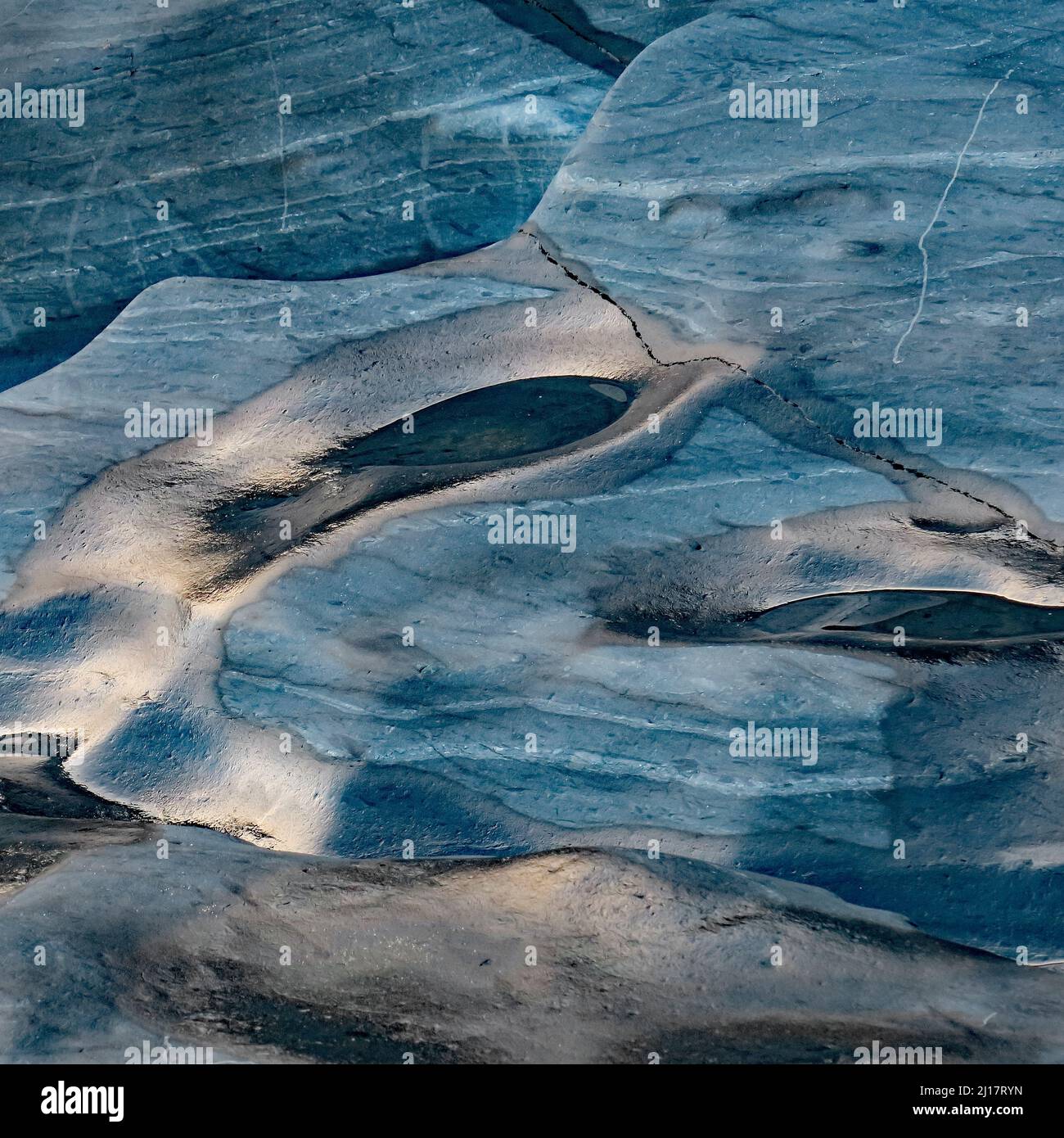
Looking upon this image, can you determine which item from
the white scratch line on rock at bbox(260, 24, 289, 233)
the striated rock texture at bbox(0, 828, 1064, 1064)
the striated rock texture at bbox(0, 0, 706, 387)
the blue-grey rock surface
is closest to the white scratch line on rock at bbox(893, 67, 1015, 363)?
the blue-grey rock surface

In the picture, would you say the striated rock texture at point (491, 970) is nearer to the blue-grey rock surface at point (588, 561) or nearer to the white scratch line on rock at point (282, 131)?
the blue-grey rock surface at point (588, 561)

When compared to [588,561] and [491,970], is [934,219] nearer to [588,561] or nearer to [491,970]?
[588,561]

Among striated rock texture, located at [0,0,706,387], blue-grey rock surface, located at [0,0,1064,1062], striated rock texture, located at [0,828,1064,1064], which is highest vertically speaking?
striated rock texture, located at [0,0,706,387]

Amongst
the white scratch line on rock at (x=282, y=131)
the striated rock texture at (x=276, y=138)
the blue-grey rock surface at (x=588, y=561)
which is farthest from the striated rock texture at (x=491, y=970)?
the white scratch line on rock at (x=282, y=131)

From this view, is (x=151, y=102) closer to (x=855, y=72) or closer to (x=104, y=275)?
(x=104, y=275)

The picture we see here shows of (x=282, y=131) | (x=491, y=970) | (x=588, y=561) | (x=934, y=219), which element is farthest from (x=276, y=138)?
(x=491, y=970)

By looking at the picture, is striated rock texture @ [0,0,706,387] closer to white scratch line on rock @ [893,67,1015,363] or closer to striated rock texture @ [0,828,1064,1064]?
white scratch line on rock @ [893,67,1015,363]

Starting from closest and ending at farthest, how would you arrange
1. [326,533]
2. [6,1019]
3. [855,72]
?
[6,1019] < [326,533] < [855,72]

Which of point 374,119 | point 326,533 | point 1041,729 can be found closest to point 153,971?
point 326,533
